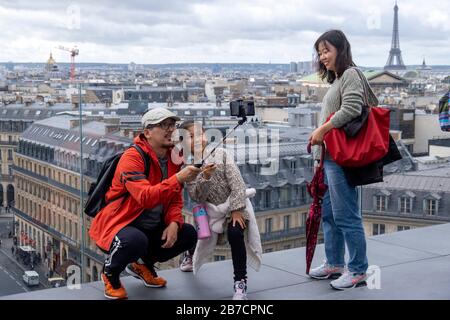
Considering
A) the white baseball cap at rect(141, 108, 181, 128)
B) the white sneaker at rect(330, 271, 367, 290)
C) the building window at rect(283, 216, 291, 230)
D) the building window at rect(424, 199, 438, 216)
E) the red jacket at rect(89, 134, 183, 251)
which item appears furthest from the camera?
the building window at rect(424, 199, 438, 216)

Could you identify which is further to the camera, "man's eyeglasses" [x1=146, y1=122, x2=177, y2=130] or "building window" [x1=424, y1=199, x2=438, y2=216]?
"building window" [x1=424, y1=199, x2=438, y2=216]

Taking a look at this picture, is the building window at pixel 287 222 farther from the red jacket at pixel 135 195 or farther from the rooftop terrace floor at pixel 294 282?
the red jacket at pixel 135 195

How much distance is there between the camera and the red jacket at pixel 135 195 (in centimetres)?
372

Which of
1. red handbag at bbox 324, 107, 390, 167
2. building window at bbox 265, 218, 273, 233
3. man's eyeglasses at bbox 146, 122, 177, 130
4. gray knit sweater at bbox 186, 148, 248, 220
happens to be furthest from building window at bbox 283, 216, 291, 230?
man's eyeglasses at bbox 146, 122, 177, 130

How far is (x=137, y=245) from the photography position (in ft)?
12.3

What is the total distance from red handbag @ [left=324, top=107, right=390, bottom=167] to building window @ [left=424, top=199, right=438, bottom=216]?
8844mm

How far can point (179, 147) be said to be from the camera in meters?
4.00

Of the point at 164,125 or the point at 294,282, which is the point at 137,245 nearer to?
the point at 164,125

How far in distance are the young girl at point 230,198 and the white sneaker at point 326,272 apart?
389 mm

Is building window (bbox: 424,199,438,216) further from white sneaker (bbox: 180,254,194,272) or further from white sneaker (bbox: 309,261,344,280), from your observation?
white sneaker (bbox: 180,254,194,272)

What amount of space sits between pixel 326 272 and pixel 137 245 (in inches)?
42.6

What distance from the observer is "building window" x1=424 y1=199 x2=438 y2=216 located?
12.7 meters

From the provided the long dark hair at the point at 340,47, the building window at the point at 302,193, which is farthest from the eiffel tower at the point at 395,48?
the long dark hair at the point at 340,47
